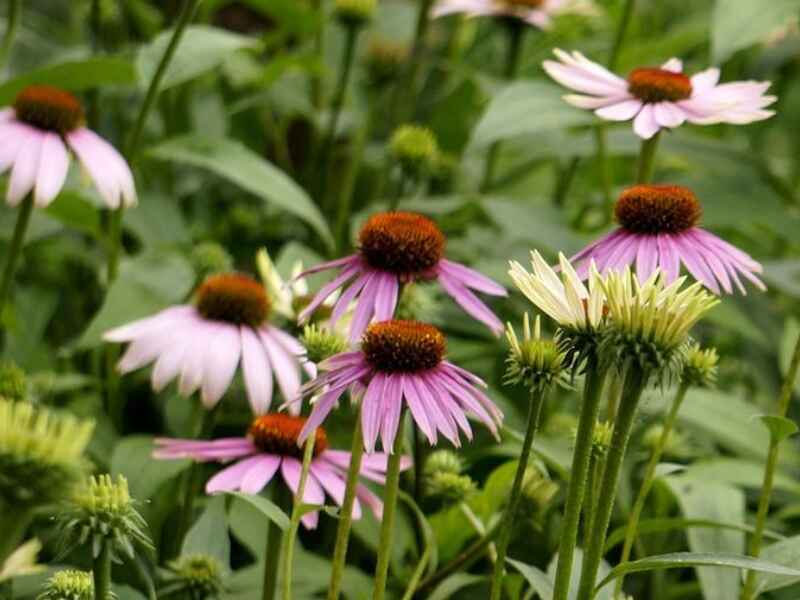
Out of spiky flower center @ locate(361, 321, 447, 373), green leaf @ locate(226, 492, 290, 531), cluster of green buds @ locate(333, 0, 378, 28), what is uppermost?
cluster of green buds @ locate(333, 0, 378, 28)

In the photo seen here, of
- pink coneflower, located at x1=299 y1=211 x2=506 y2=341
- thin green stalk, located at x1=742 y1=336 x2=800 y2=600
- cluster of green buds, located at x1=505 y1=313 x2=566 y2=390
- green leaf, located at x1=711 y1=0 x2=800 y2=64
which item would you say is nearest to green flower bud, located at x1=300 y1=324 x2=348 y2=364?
pink coneflower, located at x1=299 y1=211 x2=506 y2=341

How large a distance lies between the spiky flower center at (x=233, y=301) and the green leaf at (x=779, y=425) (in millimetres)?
334

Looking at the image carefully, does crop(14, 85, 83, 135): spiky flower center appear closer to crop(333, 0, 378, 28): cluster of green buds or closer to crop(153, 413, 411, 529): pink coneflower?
crop(153, 413, 411, 529): pink coneflower

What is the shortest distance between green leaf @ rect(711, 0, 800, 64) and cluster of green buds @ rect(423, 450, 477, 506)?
38cm

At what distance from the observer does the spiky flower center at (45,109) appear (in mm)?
856

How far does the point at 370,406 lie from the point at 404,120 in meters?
0.84

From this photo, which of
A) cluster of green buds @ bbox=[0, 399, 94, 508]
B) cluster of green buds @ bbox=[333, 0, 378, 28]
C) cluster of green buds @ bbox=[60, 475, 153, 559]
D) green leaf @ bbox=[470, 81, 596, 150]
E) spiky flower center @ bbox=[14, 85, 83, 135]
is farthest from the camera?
cluster of green buds @ bbox=[333, 0, 378, 28]

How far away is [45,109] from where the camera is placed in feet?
2.81

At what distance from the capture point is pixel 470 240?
1157 mm

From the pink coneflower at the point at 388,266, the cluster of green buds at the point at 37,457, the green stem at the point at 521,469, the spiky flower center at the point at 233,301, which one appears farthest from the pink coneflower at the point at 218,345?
the cluster of green buds at the point at 37,457

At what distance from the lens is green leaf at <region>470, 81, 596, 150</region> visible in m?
0.96

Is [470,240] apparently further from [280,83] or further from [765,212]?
[280,83]

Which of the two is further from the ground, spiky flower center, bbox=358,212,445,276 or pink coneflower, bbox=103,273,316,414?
spiky flower center, bbox=358,212,445,276

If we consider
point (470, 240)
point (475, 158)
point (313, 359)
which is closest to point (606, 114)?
point (313, 359)
